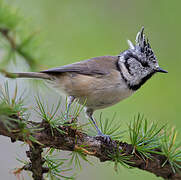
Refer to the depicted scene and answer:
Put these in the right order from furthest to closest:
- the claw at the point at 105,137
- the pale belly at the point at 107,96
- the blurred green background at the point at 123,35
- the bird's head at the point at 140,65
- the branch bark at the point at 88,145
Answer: the blurred green background at the point at 123,35 → the bird's head at the point at 140,65 → the pale belly at the point at 107,96 → the claw at the point at 105,137 → the branch bark at the point at 88,145

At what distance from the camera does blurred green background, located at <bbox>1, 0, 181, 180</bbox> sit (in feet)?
12.0

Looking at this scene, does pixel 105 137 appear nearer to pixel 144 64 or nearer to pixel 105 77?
pixel 105 77

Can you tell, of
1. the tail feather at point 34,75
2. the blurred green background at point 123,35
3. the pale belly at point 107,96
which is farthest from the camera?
the blurred green background at point 123,35

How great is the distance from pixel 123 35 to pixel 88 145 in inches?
94.0

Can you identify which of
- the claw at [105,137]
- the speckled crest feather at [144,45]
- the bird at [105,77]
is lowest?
the claw at [105,137]

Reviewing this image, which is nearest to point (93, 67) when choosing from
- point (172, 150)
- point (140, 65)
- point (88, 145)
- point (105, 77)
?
point (105, 77)

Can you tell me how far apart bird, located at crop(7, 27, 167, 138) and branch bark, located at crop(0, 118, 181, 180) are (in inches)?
38.9

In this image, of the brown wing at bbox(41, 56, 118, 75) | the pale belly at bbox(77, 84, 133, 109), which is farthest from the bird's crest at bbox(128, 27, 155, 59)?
the pale belly at bbox(77, 84, 133, 109)

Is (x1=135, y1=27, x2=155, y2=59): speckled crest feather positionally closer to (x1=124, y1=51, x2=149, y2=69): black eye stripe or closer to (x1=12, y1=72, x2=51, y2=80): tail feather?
(x1=124, y1=51, x2=149, y2=69): black eye stripe

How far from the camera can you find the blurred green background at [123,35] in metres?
3.66

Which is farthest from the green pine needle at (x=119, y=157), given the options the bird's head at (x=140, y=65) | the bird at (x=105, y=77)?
the bird's head at (x=140, y=65)

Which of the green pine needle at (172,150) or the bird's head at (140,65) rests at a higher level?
the bird's head at (140,65)

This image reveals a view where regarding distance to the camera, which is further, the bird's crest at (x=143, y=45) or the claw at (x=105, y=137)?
the bird's crest at (x=143, y=45)

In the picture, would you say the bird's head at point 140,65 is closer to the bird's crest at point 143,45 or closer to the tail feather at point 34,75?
the bird's crest at point 143,45
